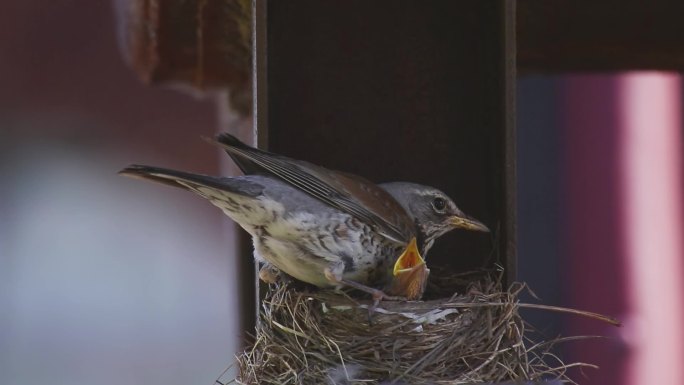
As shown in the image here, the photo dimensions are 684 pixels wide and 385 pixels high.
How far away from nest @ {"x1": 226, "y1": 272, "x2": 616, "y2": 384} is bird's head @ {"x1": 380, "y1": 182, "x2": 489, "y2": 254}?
274 mm

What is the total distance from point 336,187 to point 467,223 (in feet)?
1.54

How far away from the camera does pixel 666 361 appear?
23.7ft

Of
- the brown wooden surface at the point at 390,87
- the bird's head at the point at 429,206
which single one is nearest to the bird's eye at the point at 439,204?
the bird's head at the point at 429,206

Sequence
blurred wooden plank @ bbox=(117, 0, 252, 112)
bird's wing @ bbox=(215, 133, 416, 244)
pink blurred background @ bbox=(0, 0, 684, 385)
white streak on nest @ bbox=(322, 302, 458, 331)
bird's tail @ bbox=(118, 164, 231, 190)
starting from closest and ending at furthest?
bird's tail @ bbox=(118, 164, 231, 190) < bird's wing @ bbox=(215, 133, 416, 244) < white streak on nest @ bbox=(322, 302, 458, 331) < blurred wooden plank @ bbox=(117, 0, 252, 112) < pink blurred background @ bbox=(0, 0, 684, 385)

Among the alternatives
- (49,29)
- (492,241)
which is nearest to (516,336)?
(492,241)

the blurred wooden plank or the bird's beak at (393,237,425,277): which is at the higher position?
the blurred wooden plank

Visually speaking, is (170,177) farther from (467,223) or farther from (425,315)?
(467,223)

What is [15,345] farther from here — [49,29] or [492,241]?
[492,241]

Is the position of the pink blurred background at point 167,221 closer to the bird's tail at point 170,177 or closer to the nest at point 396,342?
the nest at point 396,342

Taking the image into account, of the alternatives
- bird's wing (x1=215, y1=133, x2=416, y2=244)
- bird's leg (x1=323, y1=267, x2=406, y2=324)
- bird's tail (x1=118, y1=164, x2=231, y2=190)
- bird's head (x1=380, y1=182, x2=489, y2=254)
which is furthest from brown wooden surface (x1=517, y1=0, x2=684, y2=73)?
bird's tail (x1=118, y1=164, x2=231, y2=190)

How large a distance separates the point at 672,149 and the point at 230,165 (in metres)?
2.45

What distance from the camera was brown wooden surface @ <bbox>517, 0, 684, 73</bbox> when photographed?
4.64 meters

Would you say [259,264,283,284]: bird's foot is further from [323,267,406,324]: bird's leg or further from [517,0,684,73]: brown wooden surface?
[517,0,684,73]: brown wooden surface

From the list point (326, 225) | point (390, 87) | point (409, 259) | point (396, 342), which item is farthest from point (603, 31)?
point (396, 342)
